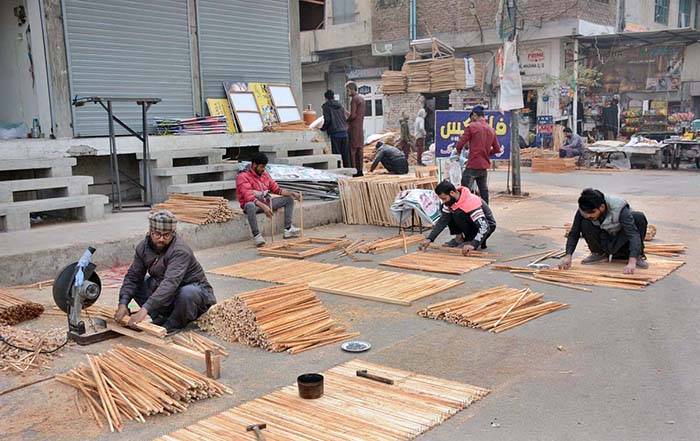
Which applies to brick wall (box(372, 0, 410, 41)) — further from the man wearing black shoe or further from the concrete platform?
the man wearing black shoe

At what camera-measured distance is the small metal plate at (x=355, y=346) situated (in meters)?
5.35

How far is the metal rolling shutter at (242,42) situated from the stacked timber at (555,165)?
→ 29.5 ft

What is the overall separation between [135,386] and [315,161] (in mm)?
9466

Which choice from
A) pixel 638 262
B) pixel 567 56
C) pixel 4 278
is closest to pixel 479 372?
pixel 638 262

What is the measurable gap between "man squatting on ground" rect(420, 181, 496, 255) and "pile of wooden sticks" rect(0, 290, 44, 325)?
4.75 meters

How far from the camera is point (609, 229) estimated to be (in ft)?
24.0

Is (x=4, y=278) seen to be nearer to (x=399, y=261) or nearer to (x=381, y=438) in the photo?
(x=399, y=261)

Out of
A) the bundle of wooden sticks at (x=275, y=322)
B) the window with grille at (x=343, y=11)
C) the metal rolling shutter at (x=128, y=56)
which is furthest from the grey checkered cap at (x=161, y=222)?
the window with grille at (x=343, y=11)

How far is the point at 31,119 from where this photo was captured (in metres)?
11.8

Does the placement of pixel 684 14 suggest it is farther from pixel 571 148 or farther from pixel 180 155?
pixel 180 155

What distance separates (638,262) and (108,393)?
5.88m

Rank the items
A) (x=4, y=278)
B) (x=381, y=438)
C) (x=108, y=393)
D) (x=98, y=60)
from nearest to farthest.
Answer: (x=381, y=438), (x=108, y=393), (x=4, y=278), (x=98, y=60)

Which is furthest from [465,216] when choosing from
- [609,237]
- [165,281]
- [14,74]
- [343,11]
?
[343,11]

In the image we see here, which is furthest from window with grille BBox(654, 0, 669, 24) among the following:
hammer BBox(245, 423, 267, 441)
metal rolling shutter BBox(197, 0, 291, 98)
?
hammer BBox(245, 423, 267, 441)
